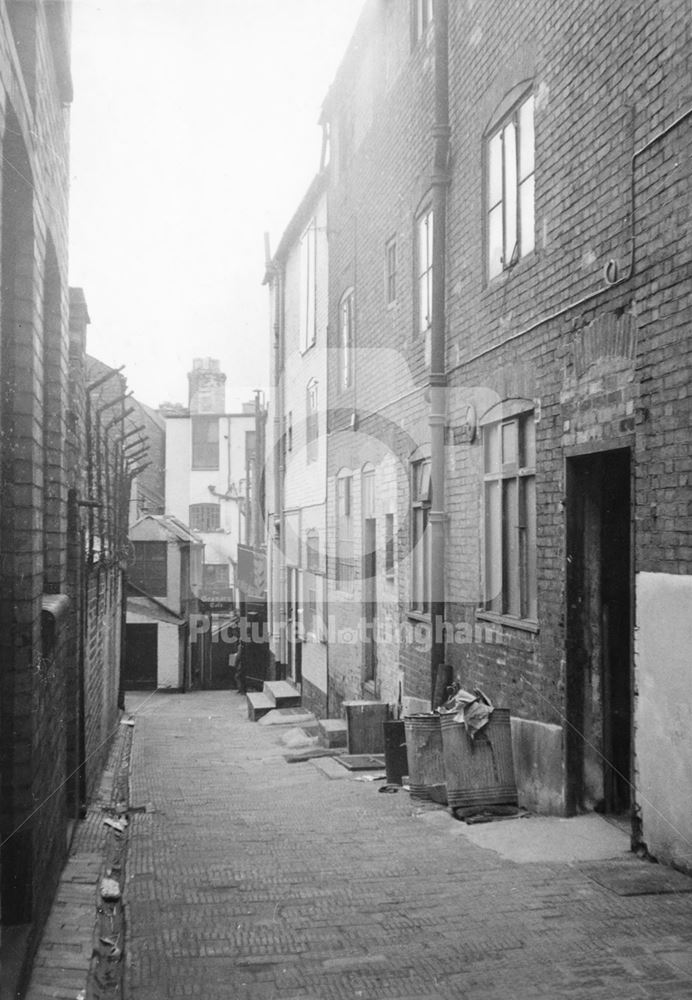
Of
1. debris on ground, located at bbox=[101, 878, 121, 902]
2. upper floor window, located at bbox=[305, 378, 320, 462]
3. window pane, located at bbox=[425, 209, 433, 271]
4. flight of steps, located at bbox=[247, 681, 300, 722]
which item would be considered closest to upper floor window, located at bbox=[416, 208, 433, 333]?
window pane, located at bbox=[425, 209, 433, 271]

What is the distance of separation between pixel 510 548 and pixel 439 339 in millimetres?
2573

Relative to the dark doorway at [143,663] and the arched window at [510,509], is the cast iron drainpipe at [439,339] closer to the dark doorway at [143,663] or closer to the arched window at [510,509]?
the arched window at [510,509]

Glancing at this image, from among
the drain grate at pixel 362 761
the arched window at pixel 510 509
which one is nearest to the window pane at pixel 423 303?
the arched window at pixel 510 509

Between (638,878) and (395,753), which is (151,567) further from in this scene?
(638,878)

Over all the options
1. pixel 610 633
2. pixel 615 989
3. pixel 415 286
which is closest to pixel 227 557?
pixel 415 286

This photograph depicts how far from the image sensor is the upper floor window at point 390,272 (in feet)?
40.6

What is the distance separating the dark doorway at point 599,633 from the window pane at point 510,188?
235cm

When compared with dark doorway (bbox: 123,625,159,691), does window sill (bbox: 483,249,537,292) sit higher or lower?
higher

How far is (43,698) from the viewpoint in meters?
4.88

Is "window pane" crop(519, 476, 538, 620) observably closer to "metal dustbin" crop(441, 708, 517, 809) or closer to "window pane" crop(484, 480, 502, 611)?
"window pane" crop(484, 480, 502, 611)

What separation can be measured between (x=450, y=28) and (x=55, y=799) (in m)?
8.31

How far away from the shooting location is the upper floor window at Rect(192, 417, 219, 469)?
139ft

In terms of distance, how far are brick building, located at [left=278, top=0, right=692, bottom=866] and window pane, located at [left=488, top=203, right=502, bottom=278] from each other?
0.04 metres

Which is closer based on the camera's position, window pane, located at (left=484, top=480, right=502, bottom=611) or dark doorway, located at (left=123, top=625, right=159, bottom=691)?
window pane, located at (left=484, top=480, right=502, bottom=611)
